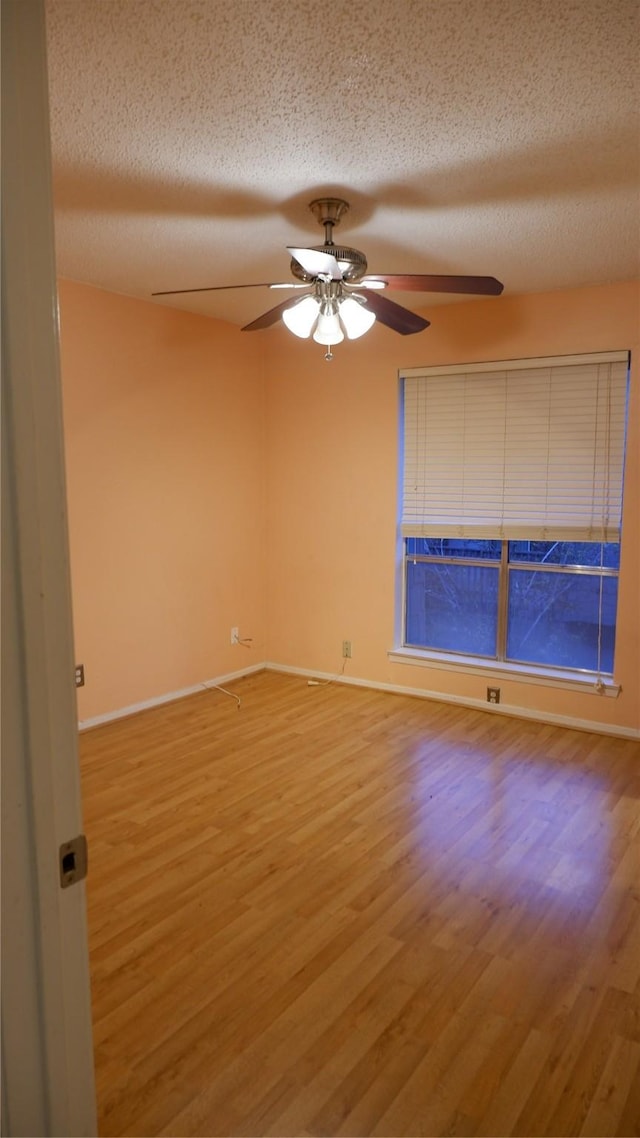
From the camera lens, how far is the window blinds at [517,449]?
4023 millimetres

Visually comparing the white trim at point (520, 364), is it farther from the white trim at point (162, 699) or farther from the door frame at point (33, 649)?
the door frame at point (33, 649)

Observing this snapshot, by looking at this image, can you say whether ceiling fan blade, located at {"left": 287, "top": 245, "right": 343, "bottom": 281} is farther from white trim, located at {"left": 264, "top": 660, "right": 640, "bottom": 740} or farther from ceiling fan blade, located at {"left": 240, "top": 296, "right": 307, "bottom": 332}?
white trim, located at {"left": 264, "top": 660, "right": 640, "bottom": 740}

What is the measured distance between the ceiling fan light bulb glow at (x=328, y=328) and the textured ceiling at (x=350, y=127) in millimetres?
457

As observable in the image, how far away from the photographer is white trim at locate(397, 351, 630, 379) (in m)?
3.94

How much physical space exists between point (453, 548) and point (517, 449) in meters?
0.80

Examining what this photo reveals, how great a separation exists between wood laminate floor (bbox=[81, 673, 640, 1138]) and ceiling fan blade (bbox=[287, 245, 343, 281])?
229 cm

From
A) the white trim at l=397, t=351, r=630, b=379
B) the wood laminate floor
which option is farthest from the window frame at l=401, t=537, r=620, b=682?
the white trim at l=397, t=351, r=630, b=379

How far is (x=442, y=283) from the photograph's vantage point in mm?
2627

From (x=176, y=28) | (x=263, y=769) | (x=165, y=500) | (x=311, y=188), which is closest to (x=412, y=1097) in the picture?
(x=263, y=769)

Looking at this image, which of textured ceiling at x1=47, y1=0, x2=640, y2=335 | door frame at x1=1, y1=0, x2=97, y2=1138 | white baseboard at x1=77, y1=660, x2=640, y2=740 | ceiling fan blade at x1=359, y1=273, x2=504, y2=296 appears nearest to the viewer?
door frame at x1=1, y1=0, x2=97, y2=1138

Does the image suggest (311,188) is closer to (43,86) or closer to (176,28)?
(176,28)

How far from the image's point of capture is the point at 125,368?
4.25 metres

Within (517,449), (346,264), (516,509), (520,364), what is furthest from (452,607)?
(346,264)

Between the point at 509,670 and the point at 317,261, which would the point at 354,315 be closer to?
the point at 317,261
